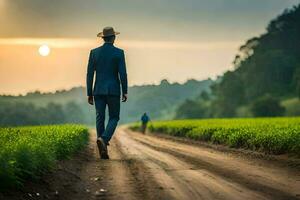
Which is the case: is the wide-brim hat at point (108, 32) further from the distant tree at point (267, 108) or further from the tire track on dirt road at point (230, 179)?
the distant tree at point (267, 108)

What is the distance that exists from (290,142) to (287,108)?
99.5 meters

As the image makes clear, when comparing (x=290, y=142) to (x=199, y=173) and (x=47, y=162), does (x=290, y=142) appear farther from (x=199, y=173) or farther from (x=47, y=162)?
(x=47, y=162)

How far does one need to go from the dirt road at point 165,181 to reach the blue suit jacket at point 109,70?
6.95 ft

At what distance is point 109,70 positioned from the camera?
13.6 meters

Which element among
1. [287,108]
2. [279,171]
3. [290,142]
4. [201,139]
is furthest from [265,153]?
[287,108]

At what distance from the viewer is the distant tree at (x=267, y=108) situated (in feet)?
345

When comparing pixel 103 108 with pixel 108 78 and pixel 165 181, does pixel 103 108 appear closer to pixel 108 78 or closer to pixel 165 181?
pixel 108 78

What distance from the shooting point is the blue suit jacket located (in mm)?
13531

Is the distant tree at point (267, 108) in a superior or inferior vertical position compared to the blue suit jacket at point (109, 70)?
inferior

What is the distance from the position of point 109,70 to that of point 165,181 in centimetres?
533

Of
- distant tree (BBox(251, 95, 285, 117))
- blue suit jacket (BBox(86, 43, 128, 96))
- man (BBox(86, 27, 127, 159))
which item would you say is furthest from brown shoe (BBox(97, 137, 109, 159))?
distant tree (BBox(251, 95, 285, 117))

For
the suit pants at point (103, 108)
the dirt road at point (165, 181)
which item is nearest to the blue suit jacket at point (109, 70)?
the suit pants at point (103, 108)

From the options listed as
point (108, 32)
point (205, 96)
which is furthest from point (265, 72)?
point (108, 32)

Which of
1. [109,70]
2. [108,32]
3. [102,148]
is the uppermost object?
[108,32]
